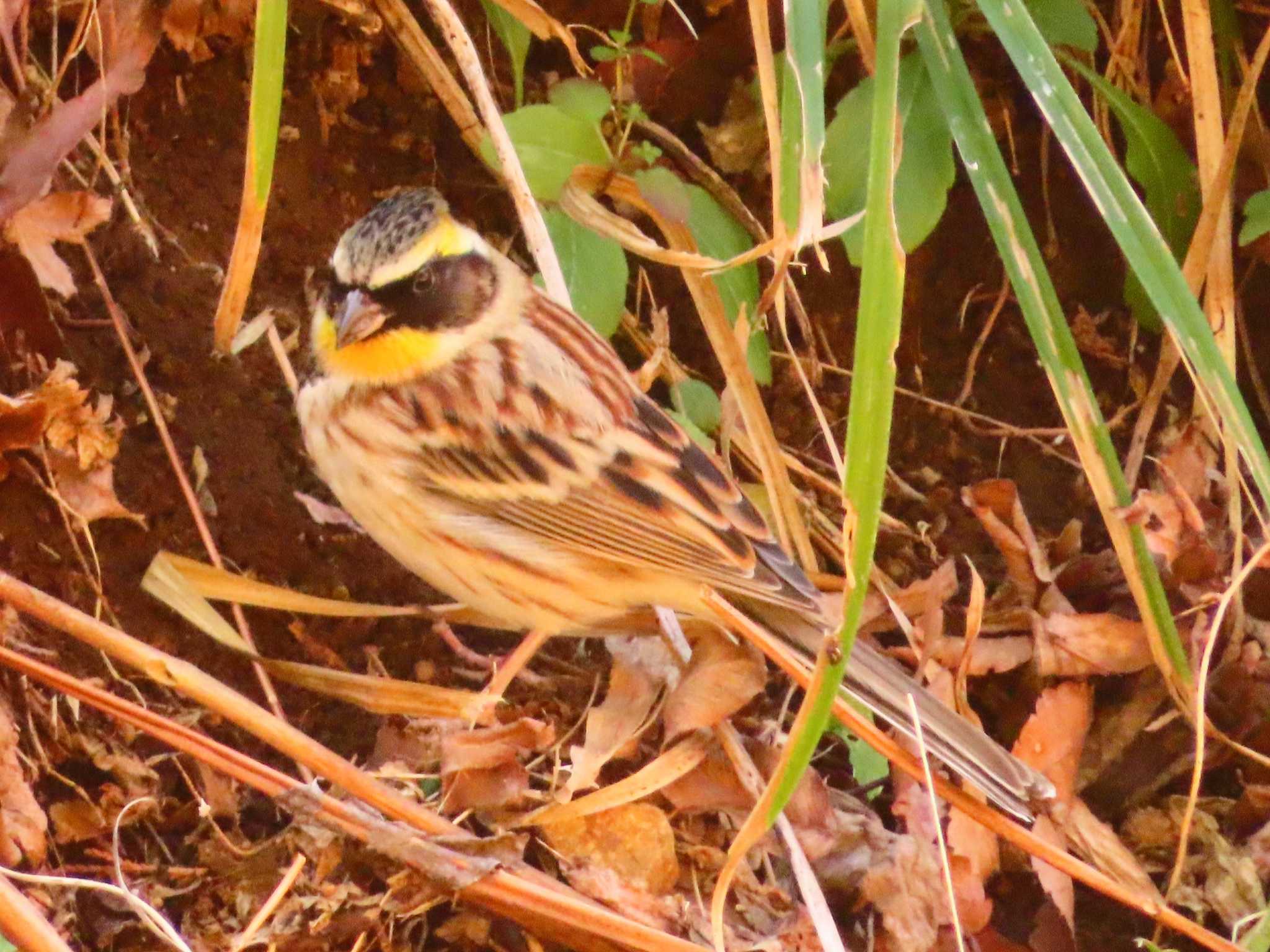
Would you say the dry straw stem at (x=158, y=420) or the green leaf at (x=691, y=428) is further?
the green leaf at (x=691, y=428)

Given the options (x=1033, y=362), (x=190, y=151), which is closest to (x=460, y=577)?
(x=190, y=151)

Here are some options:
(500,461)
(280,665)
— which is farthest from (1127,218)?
(280,665)

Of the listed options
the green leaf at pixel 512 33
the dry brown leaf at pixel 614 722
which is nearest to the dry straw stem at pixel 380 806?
the dry brown leaf at pixel 614 722

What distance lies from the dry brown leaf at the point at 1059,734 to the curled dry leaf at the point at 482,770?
939 millimetres

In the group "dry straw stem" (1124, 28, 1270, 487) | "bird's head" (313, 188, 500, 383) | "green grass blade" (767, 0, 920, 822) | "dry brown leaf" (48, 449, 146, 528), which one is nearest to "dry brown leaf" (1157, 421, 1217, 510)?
"dry straw stem" (1124, 28, 1270, 487)

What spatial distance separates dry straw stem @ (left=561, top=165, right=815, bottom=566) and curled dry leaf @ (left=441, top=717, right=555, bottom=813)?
0.77 meters

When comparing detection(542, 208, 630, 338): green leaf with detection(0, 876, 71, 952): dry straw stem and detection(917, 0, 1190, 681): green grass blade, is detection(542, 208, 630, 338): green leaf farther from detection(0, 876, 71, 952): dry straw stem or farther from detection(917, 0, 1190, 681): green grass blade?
detection(0, 876, 71, 952): dry straw stem

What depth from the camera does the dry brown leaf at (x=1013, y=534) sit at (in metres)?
2.96

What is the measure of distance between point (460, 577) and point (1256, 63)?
1937 mm

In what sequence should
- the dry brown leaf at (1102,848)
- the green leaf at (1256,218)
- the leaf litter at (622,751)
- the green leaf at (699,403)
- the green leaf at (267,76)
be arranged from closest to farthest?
the green leaf at (267,76)
the leaf litter at (622,751)
the dry brown leaf at (1102,848)
the green leaf at (1256,218)
the green leaf at (699,403)

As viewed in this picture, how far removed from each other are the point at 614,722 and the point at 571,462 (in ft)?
1.57

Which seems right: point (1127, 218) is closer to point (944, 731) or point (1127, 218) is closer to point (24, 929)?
point (944, 731)

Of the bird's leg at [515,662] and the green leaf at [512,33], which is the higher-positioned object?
the green leaf at [512,33]

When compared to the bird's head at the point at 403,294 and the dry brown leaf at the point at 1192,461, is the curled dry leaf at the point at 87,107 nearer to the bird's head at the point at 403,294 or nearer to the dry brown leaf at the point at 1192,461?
the bird's head at the point at 403,294
